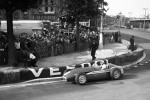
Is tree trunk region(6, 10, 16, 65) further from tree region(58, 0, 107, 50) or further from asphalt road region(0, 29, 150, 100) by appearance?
tree region(58, 0, 107, 50)

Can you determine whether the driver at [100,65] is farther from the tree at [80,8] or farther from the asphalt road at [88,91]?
the tree at [80,8]

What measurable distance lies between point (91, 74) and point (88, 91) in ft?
6.19

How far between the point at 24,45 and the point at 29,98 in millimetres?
8986

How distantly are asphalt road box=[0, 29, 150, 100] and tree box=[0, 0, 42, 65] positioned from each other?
15.5ft

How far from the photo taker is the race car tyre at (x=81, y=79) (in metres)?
14.1

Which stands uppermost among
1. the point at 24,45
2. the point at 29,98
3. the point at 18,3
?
the point at 18,3

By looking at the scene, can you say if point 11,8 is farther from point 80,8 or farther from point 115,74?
point 80,8

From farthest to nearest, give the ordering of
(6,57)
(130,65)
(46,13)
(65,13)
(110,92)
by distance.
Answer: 1. (46,13)
2. (65,13)
3. (130,65)
4. (6,57)
5. (110,92)

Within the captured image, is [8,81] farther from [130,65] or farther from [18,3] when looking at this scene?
[130,65]

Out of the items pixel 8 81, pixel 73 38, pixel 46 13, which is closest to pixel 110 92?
pixel 8 81

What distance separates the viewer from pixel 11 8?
17.5 m

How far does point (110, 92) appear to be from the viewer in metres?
12.6

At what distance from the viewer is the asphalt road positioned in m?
11.8

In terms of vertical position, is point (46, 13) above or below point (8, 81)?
above
